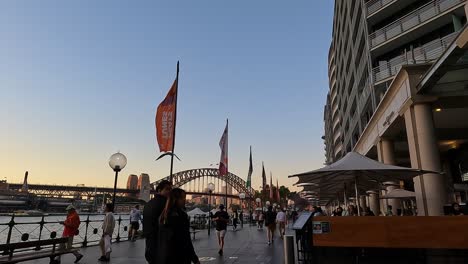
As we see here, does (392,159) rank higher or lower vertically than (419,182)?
higher

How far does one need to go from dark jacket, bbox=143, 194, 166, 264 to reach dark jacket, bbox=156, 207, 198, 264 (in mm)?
642

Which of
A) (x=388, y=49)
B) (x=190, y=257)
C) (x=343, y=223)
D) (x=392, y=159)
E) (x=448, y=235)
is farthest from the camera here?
(x=388, y=49)

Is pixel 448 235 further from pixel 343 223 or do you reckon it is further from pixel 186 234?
pixel 186 234

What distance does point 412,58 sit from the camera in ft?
70.2

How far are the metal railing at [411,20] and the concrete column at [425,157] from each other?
35.2 ft

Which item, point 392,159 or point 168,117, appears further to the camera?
point 392,159

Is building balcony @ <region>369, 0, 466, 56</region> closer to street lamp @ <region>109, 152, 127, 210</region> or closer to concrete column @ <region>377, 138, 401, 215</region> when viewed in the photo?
concrete column @ <region>377, 138, 401, 215</region>

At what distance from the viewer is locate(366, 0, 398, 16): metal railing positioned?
88.8 ft

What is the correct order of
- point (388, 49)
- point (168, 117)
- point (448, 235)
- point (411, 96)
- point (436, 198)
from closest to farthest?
point (448, 235), point (168, 117), point (436, 198), point (411, 96), point (388, 49)

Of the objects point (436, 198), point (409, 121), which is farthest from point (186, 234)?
point (409, 121)

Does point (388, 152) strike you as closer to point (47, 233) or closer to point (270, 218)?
point (270, 218)

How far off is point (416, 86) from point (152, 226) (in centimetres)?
1520

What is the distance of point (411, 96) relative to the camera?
640 inches

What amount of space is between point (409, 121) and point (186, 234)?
1546cm
